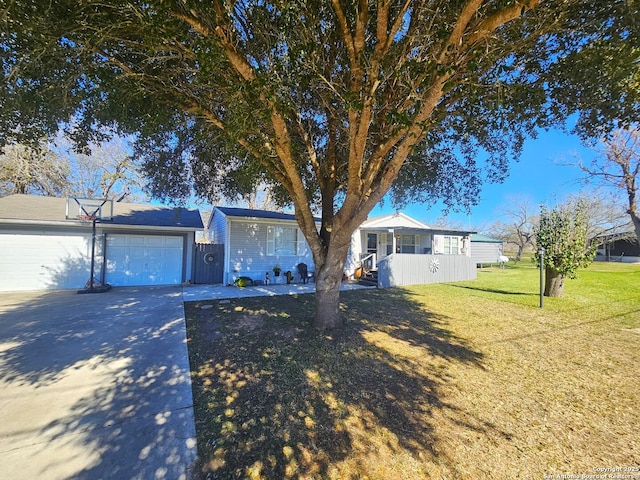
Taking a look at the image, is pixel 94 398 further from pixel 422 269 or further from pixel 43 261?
pixel 422 269

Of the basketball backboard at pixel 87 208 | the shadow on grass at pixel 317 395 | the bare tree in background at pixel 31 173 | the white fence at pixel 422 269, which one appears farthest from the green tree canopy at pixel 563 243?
the bare tree in background at pixel 31 173

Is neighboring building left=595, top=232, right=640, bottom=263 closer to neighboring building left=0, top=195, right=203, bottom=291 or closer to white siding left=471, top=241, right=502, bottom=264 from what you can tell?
white siding left=471, top=241, right=502, bottom=264

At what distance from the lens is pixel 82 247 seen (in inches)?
403

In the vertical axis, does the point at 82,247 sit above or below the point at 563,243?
below

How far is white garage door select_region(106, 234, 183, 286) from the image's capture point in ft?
34.7

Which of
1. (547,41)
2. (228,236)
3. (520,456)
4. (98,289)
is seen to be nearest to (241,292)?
(228,236)

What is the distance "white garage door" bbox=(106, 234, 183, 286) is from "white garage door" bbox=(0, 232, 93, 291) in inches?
28.0

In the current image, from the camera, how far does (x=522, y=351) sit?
4.80m

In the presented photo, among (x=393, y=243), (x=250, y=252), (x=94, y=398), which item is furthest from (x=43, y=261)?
(x=393, y=243)

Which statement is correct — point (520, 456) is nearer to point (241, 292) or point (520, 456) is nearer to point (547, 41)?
point (547, 41)

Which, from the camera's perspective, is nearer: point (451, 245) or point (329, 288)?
point (329, 288)

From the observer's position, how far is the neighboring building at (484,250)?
25.0 meters

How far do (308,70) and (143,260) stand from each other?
1060cm

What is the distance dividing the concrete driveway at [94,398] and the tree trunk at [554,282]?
37.9ft
